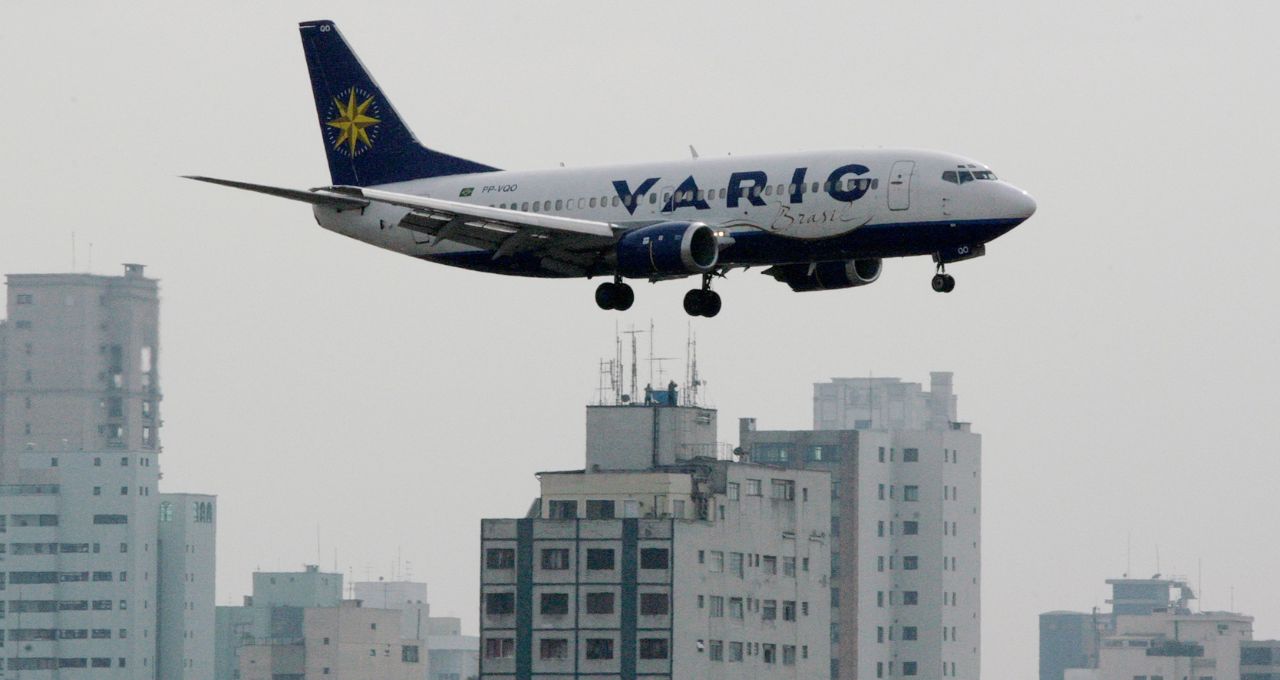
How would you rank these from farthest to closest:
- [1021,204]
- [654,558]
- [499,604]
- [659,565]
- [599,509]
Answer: [599,509] → [654,558] → [659,565] → [499,604] → [1021,204]

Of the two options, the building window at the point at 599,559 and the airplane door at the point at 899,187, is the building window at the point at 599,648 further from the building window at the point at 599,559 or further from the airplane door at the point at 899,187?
the airplane door at the point at 899,187

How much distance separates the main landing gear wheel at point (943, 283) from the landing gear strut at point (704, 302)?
895cm

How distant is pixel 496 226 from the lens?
A: 9094cm

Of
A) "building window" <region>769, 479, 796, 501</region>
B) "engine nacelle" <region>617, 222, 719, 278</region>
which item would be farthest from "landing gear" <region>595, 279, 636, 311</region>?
"building window" <region>769, 479, 796, 501</region>

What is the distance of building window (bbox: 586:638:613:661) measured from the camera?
15962cm

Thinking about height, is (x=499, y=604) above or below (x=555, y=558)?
below

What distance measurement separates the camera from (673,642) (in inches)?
6398

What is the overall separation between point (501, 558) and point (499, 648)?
605 cm

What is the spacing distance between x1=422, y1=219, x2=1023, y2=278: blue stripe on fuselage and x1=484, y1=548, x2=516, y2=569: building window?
3000 inches

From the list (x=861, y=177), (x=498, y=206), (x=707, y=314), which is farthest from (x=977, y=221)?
(x=498, y=206)

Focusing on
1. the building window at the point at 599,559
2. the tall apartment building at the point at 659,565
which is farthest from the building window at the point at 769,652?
the building window at the point at 599,559

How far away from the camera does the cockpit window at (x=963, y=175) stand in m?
86.6

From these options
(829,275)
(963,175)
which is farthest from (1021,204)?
(829,275)

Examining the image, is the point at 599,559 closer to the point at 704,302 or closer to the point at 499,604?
the point at 499,604
